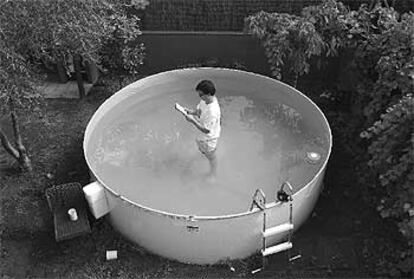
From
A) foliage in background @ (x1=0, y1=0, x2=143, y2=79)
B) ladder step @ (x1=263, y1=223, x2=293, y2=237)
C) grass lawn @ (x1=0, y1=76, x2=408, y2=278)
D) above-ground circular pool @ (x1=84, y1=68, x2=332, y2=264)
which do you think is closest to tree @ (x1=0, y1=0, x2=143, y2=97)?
foliage in background @ (x1=0, y1=0, x2=143, y2=79)

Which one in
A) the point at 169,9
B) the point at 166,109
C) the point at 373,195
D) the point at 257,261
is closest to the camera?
the point at 257,261

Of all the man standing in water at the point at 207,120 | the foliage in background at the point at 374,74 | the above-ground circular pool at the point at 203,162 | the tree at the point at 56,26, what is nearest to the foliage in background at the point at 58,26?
the tree at the point at 56,26

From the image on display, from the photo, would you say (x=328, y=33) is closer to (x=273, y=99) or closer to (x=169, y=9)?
(x=273, y=99)

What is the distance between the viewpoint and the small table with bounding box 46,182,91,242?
5.87 meters

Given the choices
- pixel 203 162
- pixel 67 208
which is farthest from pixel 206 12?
pixel 67 208

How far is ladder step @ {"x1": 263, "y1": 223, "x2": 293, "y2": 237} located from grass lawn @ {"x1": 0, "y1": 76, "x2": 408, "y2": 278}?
13.3 inches

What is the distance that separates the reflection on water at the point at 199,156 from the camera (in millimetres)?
6371

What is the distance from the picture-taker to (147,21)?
820cm

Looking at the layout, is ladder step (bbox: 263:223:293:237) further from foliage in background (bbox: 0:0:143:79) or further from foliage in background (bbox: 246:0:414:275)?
foliage in background (bbox: 0:0:143:79)

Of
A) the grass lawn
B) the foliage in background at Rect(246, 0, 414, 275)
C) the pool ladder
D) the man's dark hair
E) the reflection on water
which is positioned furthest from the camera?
the reflection on water

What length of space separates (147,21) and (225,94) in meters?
1.69

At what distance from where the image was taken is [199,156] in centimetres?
686

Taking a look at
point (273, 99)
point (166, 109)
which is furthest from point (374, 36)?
point (166, 109)

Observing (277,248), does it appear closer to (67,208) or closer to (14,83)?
(67,208)
